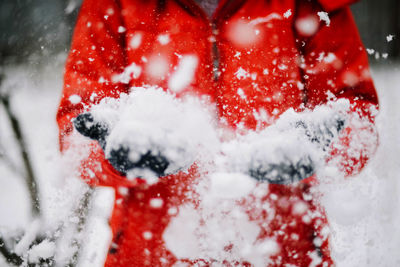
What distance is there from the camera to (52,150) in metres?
1.18

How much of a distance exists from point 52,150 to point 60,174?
13 centimetres

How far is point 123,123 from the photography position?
1.37 ft

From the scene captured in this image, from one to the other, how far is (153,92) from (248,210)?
1.07 ft

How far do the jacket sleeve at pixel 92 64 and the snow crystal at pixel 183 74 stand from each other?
0.34 ft

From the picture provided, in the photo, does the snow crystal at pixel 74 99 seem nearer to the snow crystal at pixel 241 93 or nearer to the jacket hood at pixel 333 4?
the snow crystal at pixel 241 93

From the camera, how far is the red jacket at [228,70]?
560mm

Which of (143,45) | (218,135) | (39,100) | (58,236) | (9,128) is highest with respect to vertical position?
(143,45)

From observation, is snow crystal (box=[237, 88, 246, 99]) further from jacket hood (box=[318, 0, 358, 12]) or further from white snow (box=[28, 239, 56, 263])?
white snow (box=[28, 239, 56, 263])

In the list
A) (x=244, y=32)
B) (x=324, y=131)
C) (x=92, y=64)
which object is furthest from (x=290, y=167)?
(x=92, y=64)

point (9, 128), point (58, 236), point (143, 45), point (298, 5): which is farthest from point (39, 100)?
point (298, 5)

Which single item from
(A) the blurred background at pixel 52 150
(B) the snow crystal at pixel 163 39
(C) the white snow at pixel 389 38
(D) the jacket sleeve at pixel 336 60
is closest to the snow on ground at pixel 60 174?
(A) the blurred background at pixel 52 150

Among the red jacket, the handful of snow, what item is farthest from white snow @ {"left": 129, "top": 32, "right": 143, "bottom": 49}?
the handful of snow

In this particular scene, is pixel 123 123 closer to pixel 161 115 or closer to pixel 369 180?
pixel 161 115

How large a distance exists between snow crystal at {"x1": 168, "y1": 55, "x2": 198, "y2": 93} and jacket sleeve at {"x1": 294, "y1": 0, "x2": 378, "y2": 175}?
23 cm
